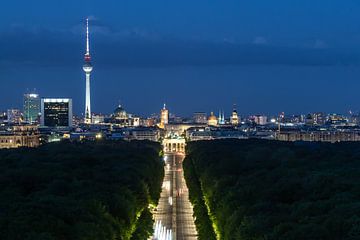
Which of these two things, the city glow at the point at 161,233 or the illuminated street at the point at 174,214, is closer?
the city glow at the point at 161,233

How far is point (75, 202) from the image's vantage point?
144ft

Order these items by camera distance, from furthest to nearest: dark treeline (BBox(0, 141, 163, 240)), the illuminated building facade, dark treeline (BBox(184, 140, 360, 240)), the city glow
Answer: the illuminated building facade < the city glow < dark treeline (BBox(0, 141, 163, 240)) < dark treeline (BBox(184, 140, 360, 240))

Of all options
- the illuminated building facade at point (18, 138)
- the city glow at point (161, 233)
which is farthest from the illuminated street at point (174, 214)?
the illuminated building facade at point (18, 138)

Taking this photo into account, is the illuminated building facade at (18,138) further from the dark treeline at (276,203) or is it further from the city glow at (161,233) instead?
the city glow at (161,233)

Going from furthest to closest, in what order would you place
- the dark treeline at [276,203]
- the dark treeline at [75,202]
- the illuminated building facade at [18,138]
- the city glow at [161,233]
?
the illuminated building facade at [18,138] < the city glow at [161,233] < the dark treeline at [75,202] < the dark treeline at [276,203]

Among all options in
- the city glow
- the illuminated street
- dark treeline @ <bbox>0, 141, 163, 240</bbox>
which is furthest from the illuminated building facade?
the city glow

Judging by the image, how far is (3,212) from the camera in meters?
39.6

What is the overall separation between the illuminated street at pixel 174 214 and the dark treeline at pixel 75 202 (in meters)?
1.23

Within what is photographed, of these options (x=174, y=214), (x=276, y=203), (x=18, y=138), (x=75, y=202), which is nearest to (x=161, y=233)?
(x=276, y=203)

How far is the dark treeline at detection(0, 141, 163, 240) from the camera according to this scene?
35.9 m

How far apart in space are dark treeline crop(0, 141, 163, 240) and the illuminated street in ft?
4.04

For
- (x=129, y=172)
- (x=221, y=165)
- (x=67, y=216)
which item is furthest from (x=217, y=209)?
(x=221, y=165)

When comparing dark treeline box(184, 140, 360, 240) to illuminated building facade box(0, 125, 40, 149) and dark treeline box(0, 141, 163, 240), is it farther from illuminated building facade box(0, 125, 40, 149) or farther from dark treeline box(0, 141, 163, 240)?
illuminated building facade box(0, 125, 40, 149)

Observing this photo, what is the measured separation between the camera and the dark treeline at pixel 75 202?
35906 millimetres
